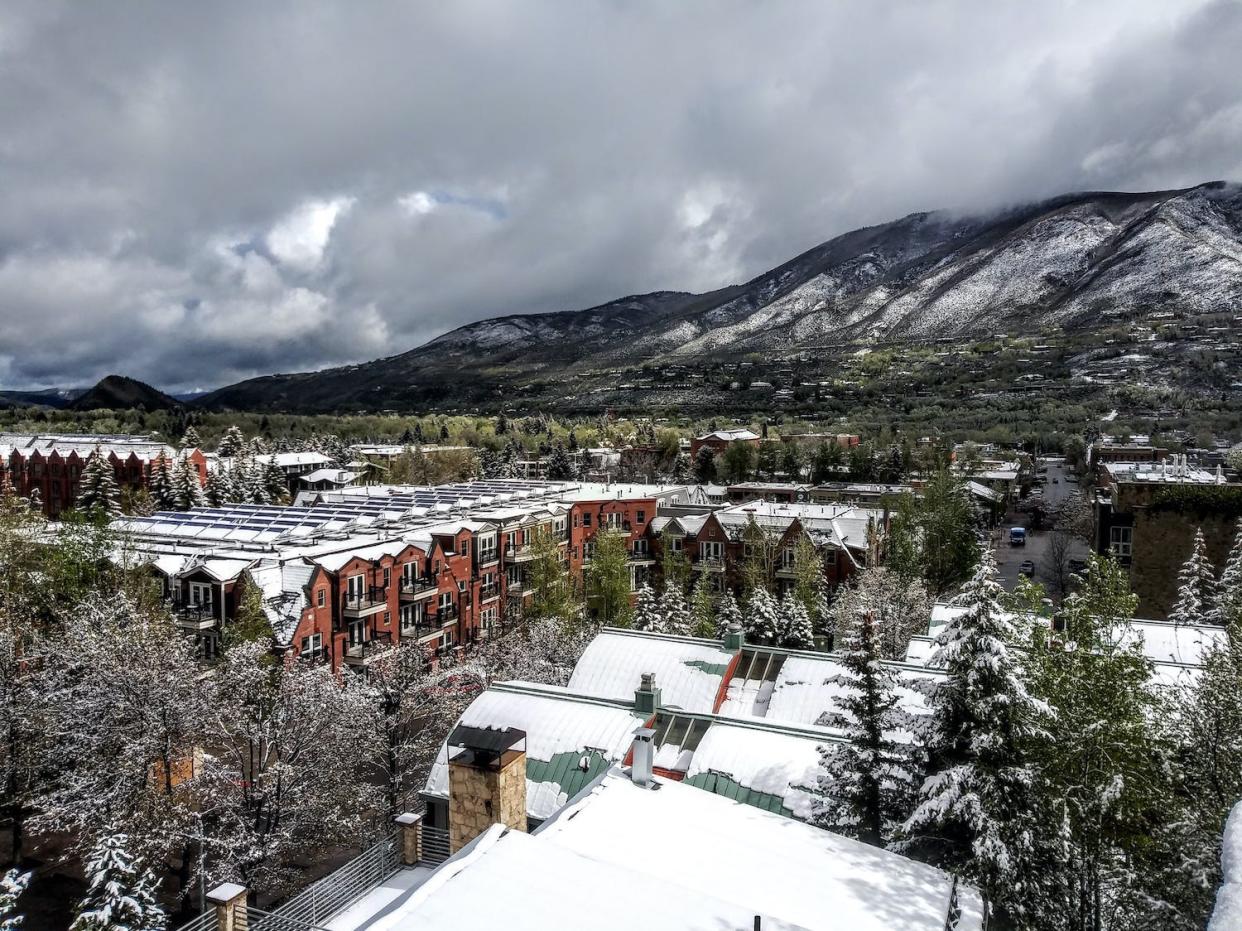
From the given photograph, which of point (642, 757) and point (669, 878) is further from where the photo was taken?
point (642, 757)

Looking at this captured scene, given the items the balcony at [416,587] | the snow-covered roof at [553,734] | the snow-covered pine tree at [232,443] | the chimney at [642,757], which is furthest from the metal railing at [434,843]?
the snow-covered pine tree at [232,443]

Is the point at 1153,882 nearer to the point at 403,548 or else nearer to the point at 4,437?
the point at 403,548

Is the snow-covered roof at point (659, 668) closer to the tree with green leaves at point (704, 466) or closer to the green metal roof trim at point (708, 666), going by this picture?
the green metal roof trim at point (708, 666)

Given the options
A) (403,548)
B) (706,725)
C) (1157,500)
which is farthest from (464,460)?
(706,725)

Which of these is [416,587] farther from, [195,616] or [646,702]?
[646,702]

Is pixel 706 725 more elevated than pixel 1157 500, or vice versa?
pixel 1157 500

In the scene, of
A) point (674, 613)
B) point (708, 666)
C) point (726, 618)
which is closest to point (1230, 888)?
point (708, 666)
